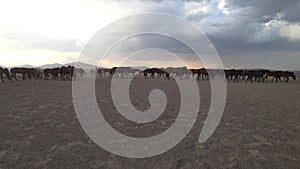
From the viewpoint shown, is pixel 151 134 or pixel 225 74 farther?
pixel 225 74

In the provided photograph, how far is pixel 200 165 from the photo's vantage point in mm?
5539

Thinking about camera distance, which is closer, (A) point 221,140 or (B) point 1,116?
(A) point 221,140

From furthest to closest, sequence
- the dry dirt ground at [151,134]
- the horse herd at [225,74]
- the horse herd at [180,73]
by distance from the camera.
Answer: the horse herd at [225,74] → the horse herd at [180,73] → the dry dirt ground at [151,134]

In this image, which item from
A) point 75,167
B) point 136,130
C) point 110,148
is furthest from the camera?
point 136,130

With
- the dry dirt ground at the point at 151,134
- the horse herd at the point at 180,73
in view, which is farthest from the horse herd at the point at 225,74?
the dry dirt ground at the point at 151,134

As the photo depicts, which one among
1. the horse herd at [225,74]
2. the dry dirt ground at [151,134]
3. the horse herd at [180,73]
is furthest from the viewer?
the horse herd at [225,74]

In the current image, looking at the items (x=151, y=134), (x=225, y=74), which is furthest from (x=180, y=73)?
(x=151, y=134)

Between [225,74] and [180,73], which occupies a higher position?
[180,73]

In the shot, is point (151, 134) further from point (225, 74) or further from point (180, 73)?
point (180, 73)

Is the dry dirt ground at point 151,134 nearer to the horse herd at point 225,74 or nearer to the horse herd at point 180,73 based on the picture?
the horse herd at point 180,73

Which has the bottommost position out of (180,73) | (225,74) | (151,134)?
(151,134)

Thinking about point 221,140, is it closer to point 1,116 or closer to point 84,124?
point 84,124

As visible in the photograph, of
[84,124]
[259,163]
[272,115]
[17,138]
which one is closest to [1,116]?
[17,138]

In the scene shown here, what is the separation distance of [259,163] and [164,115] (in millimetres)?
4902
